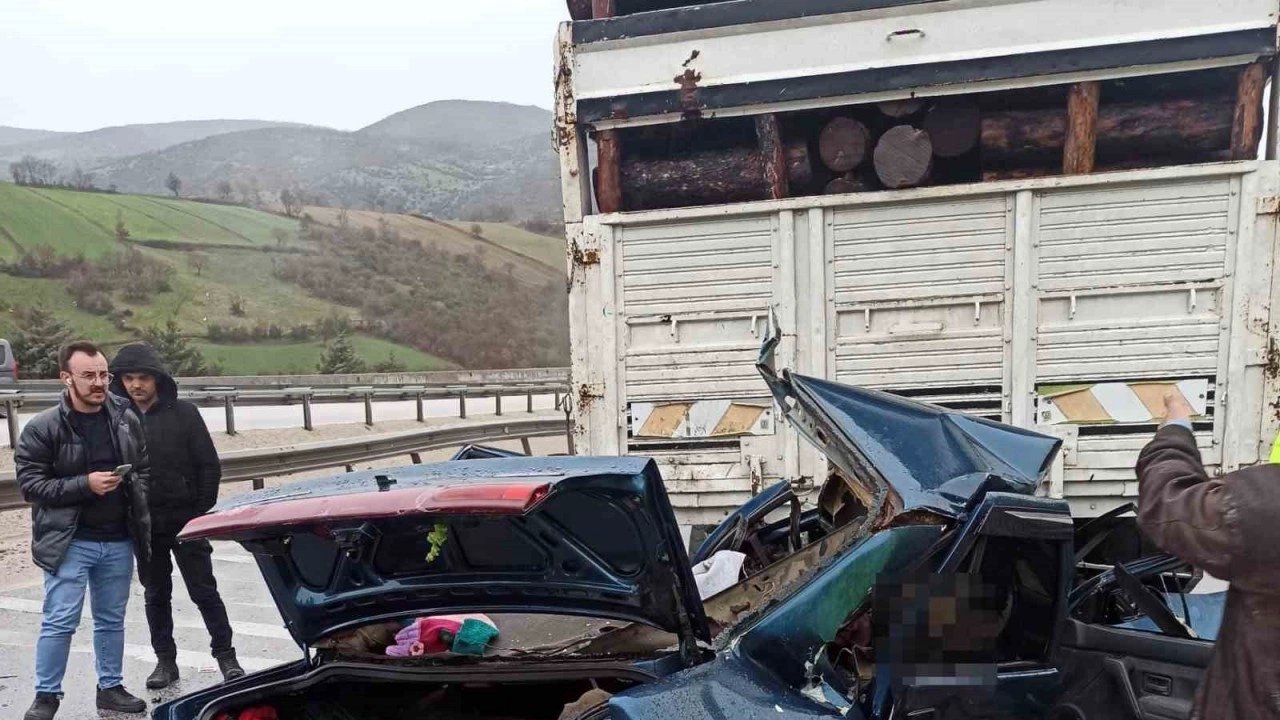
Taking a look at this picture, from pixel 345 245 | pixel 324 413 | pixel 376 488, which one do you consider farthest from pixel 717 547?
pixel 345 245

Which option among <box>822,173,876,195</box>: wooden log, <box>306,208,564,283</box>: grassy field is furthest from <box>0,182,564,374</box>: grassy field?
<box>822,173,876,195</box>: wooden log

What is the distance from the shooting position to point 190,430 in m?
4.07

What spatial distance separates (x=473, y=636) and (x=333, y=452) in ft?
23.9

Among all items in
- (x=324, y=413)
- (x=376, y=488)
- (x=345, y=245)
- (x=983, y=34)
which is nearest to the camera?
(x=376, y=488)

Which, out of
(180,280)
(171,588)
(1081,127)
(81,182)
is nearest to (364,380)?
(171,588)

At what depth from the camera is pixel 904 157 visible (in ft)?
13.3

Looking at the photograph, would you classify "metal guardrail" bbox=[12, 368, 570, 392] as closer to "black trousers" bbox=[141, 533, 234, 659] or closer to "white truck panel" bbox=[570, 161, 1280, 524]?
"black trousers" bbox=[141, 533, 234, 659]

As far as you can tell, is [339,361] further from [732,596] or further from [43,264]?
[732,596]

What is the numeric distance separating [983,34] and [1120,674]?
2.99 metres

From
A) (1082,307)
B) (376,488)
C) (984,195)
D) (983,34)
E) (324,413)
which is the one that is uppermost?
(983,34)

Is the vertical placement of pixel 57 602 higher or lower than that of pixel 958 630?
lower

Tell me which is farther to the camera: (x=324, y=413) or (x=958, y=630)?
(x=324, y=413)

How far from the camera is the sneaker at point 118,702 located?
143 inches

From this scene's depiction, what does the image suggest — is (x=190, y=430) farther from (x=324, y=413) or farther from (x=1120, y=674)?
(x=324, y=413)
